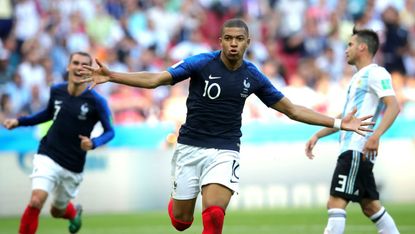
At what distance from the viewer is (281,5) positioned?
2516cm

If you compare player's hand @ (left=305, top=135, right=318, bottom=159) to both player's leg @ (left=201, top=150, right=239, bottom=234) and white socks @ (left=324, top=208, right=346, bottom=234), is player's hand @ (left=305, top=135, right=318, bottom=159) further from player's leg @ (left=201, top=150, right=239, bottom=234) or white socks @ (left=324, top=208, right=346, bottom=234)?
player's leg @ (left=201, top=150, right=239, bottom=234)

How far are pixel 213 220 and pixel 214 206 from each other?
149 mm

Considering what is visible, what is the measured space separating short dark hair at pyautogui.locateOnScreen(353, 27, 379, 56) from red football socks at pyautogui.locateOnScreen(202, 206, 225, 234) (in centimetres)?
280

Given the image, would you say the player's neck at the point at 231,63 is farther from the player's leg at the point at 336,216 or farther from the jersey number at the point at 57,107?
the jersey number at the point at 57,107

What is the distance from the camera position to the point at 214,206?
30.7 feet

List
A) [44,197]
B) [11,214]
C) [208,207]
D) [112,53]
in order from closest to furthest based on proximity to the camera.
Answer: [208,207] → [44,197] → [11,214] → [112,53]

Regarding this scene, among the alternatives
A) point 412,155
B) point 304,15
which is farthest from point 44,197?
point 304,15

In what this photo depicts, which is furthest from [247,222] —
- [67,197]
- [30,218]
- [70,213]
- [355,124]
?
[355,124]

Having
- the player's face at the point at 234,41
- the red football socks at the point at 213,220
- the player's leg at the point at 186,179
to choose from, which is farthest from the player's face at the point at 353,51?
the red football socks at the point at 213,220

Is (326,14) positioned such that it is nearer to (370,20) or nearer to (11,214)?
(370,20)

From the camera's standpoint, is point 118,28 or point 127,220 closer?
point 127,220

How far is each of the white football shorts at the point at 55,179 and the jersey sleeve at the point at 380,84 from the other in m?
4.50

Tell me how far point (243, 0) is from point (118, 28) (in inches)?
138

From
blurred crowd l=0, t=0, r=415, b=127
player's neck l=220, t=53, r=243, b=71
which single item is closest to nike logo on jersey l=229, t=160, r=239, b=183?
player's neck l=220, t=53, r=243, b=71
